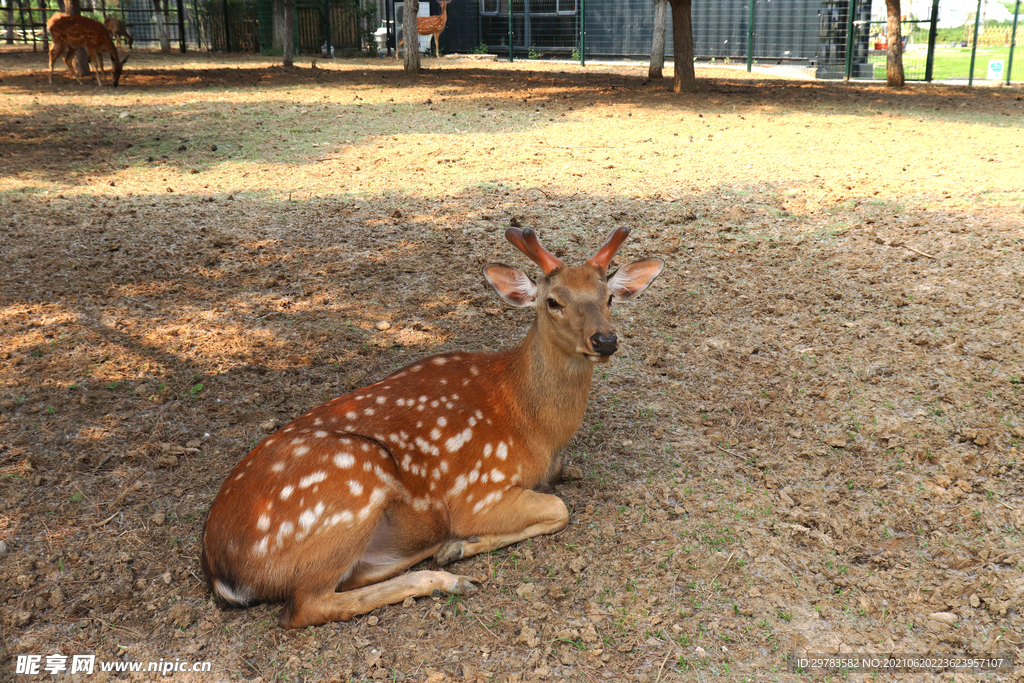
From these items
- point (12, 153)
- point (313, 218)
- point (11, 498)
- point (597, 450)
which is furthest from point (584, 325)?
point (12, 153)

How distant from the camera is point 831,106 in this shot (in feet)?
39.9

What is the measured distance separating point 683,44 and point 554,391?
1080 cm

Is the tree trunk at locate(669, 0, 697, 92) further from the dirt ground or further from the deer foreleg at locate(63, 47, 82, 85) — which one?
the deer foreleg at locate(63, 47, 82, 85)

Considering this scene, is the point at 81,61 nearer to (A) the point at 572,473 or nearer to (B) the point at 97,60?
(B) the point at 97,60

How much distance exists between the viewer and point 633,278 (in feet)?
11.9

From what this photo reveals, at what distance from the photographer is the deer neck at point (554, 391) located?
3514 mm

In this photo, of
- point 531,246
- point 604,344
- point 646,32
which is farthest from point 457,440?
point 646,32

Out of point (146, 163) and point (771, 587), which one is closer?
point (771, 587)

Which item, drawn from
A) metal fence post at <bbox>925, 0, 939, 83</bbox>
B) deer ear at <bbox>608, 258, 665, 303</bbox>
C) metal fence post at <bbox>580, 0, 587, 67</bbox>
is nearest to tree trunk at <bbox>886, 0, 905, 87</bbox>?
metal fence post at <bbox>925, 0, 939, 83</bbox>

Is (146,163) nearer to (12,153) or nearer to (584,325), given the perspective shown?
(12,153)

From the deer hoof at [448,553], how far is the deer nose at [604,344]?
0.99 meters

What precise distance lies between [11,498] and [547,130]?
781 cm

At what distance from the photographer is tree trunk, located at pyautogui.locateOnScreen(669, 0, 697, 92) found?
41.0 ft

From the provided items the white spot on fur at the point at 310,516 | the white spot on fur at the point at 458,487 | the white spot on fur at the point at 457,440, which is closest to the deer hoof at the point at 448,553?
the white spot on fur at the point at 458,487
